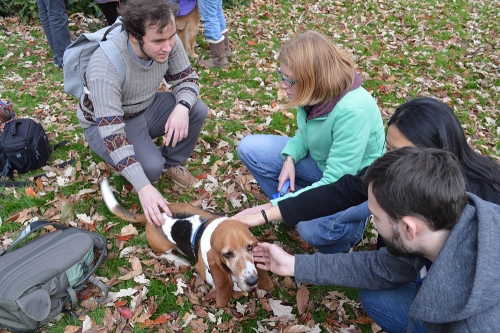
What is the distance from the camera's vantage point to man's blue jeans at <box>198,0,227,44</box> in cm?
639

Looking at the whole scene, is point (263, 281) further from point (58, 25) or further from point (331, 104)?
point (58, 25)

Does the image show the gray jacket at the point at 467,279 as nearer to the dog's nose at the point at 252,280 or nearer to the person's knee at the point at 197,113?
the dog's nose at the point at 252,280

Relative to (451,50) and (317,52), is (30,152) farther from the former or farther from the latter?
(451,50)

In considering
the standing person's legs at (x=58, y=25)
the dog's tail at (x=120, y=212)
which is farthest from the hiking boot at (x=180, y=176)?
the standing person's legs at (x=58, y=25)

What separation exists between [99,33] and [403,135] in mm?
2761

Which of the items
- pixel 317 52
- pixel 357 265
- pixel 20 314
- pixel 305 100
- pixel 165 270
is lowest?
pixel 165 270

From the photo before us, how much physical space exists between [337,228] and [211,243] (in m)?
0.94

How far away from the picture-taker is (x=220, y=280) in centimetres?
279

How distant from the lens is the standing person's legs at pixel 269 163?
3516 millimetres

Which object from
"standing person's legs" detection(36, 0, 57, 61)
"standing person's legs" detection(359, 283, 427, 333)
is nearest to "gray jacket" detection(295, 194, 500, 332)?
"standing person's legs" detection(359, 283, 427, 333)

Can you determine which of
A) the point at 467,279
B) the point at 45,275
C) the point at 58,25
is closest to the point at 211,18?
the point at 58,25

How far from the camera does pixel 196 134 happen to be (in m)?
4.11

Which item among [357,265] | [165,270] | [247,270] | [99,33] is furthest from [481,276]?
[99,33]

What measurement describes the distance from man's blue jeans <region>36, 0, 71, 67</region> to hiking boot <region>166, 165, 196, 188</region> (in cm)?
398
